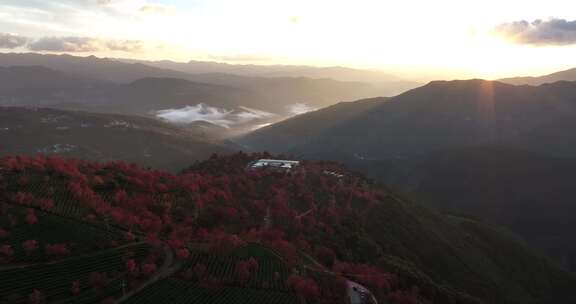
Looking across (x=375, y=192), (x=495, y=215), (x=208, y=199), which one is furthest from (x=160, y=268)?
(x=495, y=215)

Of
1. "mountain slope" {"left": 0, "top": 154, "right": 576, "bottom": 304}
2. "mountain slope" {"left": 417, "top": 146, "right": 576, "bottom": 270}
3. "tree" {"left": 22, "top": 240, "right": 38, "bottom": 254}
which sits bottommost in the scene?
"mountain slope" {"left": 417, "top": 146, "right": 576, "bottom": 270}

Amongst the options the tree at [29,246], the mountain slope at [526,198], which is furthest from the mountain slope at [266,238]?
the mountain slope at [526,198]

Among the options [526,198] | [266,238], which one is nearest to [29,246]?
[266,238]

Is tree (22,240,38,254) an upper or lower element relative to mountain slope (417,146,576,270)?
upper

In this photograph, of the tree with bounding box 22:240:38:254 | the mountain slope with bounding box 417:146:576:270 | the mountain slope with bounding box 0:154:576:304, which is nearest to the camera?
the tree with bounding box 22:240:38:254

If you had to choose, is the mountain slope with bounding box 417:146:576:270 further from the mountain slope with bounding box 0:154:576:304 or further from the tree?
the tree

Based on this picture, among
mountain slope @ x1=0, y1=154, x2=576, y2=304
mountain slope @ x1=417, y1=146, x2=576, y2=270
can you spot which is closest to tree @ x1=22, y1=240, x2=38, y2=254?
mountain slope @ x1=0, y1=154, x2=576, y2=304

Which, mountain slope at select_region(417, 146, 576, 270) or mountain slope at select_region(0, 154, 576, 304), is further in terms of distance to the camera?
mountain slope at select_region(417, 146, 576, 270)

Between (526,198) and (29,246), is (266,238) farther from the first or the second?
(526,198)

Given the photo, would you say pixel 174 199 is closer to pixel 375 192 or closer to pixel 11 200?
pixel 11 200

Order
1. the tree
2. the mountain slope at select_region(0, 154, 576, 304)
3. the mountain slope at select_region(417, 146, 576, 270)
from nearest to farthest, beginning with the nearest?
the tree → the mountain slope at select_region(0, 154, 576, 304) → the mountain slope at select_region(417, 146, 576, 270)

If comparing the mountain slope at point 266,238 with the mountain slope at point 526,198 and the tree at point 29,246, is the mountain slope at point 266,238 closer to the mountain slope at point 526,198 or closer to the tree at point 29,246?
the tree at point 29,246
